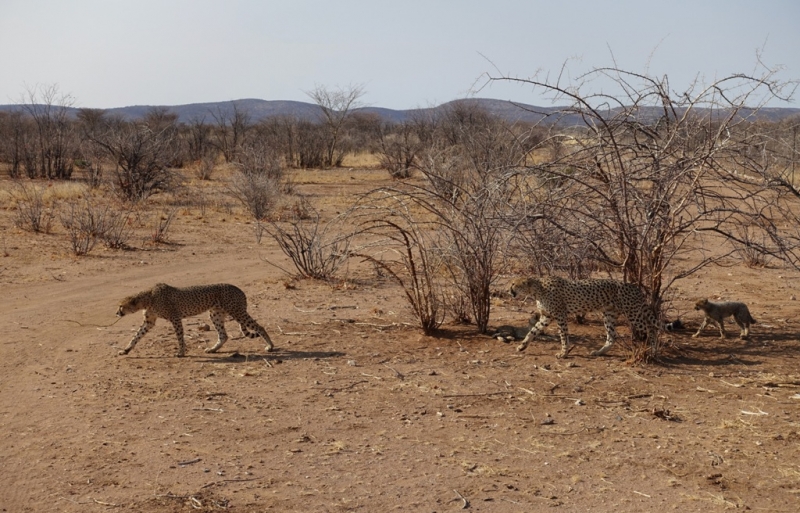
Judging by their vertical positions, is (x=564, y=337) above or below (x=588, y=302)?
below

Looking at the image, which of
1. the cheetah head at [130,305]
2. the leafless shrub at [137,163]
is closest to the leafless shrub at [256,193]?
the leafless shrub at [137,163]

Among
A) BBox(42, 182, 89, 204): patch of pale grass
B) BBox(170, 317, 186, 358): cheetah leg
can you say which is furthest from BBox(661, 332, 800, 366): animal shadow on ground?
BBox(42, 182, 89, 204): patch of pale grass

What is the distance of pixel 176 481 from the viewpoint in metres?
4.96

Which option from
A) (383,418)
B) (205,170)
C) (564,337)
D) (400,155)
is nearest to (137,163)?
(205,170)

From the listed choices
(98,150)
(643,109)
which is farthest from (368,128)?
(643,109)

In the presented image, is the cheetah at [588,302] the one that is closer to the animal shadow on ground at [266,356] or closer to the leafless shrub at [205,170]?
the animal shadow on ground at [266,356]

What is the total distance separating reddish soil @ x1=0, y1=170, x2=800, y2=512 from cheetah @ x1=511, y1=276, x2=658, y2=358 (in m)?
0.25

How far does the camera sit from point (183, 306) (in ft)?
25.5

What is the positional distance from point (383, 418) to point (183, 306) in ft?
8.73

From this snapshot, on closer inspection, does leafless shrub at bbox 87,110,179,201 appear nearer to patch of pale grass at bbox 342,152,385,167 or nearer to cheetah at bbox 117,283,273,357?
cheetah at bbox 117,283,273,357

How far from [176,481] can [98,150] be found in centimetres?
2019

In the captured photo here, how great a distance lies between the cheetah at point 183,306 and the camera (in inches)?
304

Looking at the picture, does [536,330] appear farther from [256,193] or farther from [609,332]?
[256,193]

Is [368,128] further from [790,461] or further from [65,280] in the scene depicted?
[790,461]
